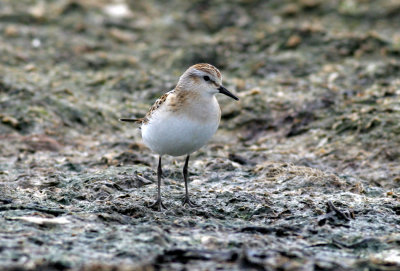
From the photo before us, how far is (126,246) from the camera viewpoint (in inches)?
179

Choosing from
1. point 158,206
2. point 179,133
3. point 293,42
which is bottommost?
point 158,206

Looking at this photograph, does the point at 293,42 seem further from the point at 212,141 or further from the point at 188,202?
the point at 188,202

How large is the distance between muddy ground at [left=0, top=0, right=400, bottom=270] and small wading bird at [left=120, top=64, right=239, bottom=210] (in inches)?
23.2

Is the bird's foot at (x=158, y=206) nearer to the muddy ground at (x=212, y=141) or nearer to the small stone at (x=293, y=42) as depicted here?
the muddy ground at (x=212, y=141)

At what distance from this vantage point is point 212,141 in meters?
8.73

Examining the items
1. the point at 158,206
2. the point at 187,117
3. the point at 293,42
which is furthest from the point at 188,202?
the point at 293,42

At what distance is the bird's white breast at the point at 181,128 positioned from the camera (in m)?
5.75

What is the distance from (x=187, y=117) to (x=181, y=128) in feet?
0.39

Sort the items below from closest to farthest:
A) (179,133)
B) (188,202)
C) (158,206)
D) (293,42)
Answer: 1. (179,133)
2. (158,206)
3. (188,202)
4. (293,42)

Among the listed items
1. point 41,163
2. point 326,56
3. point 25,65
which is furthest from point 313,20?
point 41,163

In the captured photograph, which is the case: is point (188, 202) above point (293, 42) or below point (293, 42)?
below

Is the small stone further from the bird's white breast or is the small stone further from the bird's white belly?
the bird's white belly

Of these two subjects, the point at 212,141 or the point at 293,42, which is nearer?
the point at 212,141

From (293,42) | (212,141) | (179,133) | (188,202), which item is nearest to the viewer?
(179,133)
